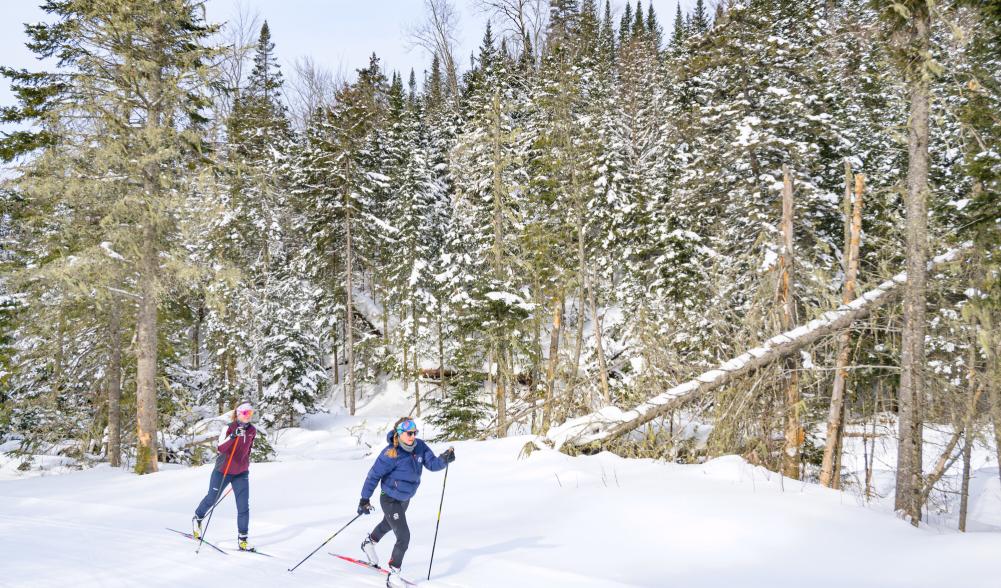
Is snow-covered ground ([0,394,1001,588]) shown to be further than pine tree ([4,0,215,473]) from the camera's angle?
No

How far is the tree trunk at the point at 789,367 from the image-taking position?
378 inches

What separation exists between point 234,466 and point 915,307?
993cm

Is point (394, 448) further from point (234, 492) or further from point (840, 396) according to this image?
point (840, 396)

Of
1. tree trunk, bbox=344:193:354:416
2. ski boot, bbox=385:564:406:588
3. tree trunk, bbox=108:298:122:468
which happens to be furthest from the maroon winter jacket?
tree trunk, bbox=344:193:354:416

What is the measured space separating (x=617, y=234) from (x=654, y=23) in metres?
51.9

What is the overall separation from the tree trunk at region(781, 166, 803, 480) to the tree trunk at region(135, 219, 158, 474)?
14704mm

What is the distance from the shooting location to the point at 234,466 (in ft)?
24.4

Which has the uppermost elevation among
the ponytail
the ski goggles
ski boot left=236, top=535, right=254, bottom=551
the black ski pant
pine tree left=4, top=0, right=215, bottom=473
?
pine tree left=4, top=0, right=215, bottom=473

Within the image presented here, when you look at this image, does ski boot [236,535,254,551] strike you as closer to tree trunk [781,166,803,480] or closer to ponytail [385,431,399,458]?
ponytail [385,431,399,458]

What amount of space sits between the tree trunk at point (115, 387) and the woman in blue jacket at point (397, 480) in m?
14.3

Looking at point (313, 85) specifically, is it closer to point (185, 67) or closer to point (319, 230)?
point (319, 230)

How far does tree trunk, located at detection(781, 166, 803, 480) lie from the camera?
9602mm

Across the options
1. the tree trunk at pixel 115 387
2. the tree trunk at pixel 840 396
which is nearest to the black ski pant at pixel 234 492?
the tree trunk at pixel 840 396

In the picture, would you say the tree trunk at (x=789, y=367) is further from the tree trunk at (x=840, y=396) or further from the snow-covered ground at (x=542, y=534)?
the snow-covered ground at (x=542, y=534)
